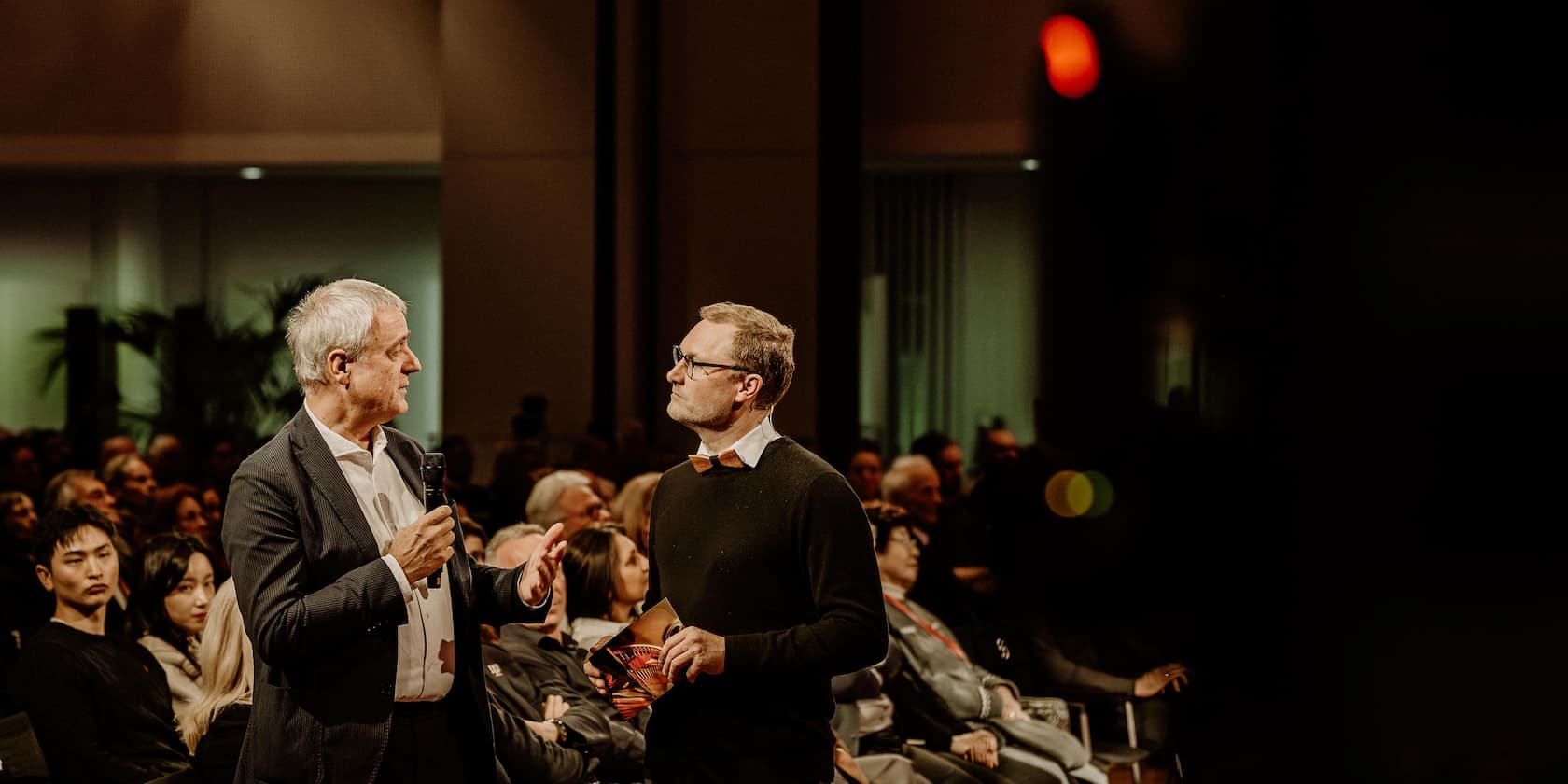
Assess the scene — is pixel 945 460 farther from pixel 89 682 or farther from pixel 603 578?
pixel 89 682

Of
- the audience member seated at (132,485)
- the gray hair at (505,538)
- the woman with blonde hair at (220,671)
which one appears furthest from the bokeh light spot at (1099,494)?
the woman with blonde hair at (220,671)

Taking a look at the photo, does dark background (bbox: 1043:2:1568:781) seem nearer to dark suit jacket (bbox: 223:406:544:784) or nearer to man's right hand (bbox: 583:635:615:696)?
man's right hand (bbox: 583:635:615:696)

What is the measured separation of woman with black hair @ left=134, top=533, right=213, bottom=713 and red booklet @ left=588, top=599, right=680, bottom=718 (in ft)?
7.67

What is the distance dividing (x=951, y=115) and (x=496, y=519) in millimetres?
6413

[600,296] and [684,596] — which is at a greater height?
[600,296]

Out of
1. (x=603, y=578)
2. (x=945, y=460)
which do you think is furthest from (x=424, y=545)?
(x=945, y=460)

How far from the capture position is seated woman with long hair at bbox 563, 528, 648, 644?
465 cm

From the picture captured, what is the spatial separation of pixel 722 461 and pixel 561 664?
1.81m

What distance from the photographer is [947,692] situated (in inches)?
213

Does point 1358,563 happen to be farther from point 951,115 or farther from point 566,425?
point 951,115

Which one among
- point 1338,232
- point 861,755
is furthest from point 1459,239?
point 861,755

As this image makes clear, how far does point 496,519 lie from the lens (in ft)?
24.7

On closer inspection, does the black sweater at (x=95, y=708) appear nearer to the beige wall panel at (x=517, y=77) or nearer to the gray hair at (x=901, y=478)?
the gray hair at (x=901, y=478)

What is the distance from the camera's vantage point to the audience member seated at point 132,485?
7.17m
